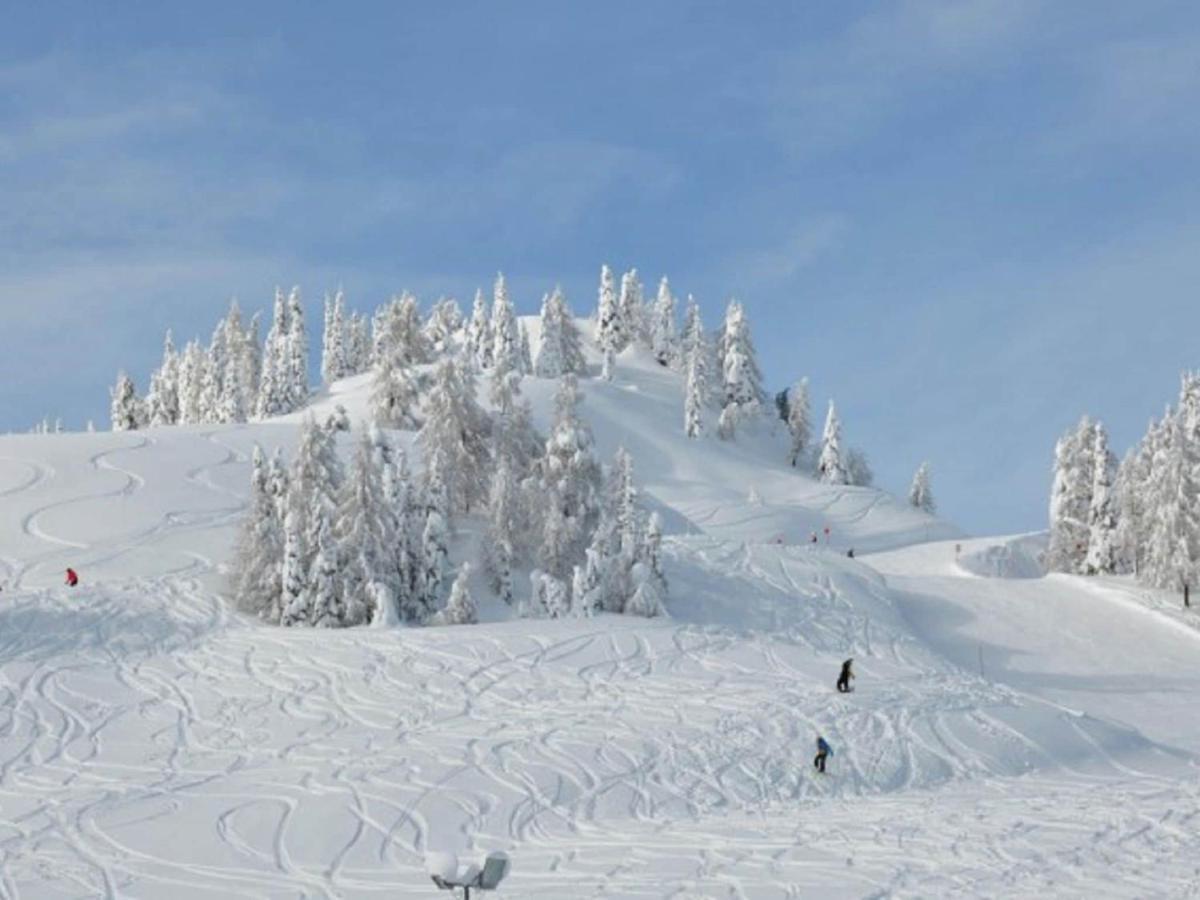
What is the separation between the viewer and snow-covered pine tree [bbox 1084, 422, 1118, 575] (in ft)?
229

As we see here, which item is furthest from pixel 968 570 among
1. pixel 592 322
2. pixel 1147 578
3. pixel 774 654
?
pixel 592 322

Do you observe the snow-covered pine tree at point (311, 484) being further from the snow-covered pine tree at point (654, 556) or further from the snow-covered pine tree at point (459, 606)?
the snow-covered pine tree at point (654, 556)

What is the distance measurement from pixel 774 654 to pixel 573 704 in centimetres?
902

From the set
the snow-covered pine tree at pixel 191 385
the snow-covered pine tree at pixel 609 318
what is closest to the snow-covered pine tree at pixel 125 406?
the snow-covered pine tree at pixel 191 385

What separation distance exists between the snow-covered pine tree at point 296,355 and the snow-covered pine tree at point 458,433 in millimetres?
62293

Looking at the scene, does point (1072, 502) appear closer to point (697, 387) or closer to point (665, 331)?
point (697, 387)

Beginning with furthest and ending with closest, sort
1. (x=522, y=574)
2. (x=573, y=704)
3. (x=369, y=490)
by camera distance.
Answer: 1. (x=522, y=574)
2. (x=369, y=490)
3. (x=573, y=704)

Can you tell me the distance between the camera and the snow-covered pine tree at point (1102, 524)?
6975 cm

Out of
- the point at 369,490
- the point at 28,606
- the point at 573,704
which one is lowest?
the point at 573,704

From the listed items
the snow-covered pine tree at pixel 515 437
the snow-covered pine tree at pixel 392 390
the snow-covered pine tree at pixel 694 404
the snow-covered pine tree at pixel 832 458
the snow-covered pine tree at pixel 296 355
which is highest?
the snow-covered pine tree at pixel 296 355

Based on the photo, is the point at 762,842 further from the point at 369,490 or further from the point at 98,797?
the point at 369,490

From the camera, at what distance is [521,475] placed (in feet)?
178

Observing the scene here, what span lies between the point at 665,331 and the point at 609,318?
6.16 m

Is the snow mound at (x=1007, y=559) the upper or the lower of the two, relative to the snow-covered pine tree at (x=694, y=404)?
lower
